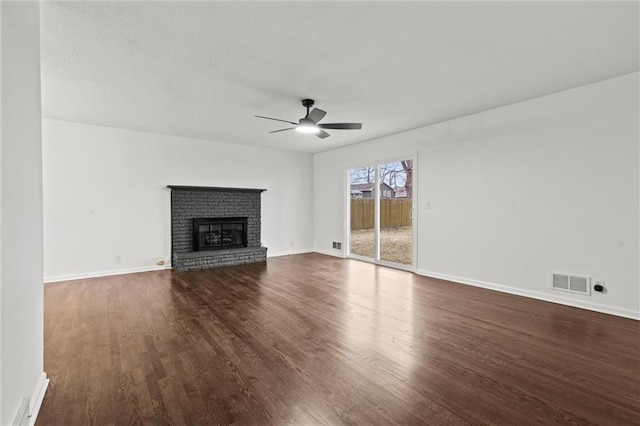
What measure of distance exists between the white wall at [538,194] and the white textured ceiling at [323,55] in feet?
1.13

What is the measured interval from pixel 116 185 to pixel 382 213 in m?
4.94

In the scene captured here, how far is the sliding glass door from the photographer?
568 cm

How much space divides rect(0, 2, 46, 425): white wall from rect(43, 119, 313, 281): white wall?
3.71m

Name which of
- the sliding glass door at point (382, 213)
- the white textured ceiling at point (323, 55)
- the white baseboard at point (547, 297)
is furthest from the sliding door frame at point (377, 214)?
the white textured ceiling at point (323, 55)

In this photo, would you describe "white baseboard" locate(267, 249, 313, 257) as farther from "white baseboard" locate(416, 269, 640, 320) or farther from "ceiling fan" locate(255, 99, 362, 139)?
"ceiling fan" locate(255, 99, 362, 139)

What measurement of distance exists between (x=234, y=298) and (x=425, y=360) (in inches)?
98.6

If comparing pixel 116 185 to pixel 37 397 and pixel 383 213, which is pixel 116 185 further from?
pixel 383 213

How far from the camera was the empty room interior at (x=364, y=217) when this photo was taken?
186 centimetres

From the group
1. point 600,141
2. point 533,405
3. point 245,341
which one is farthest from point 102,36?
point 600,141

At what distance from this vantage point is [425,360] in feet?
7.84

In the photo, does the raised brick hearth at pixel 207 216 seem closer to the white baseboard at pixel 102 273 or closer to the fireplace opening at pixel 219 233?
the fireplace opening at pixel 219 233

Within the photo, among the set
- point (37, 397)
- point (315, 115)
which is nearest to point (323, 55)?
point (315, 115)

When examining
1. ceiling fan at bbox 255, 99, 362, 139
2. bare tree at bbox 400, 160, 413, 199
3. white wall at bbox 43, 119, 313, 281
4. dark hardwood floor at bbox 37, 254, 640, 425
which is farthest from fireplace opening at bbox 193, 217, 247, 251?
bare tree at bbox 400, 160, 413, 199

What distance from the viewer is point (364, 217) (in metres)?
6.65
